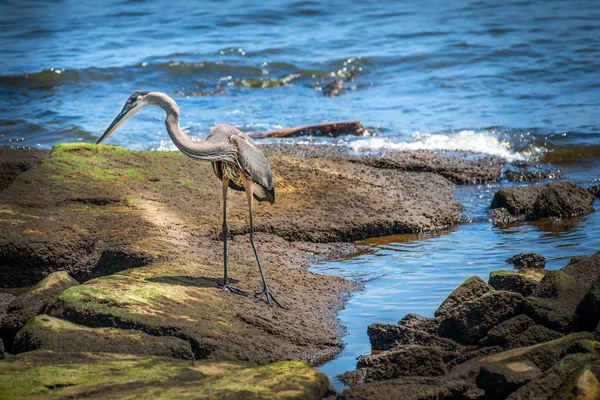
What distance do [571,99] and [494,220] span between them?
22.0 ft

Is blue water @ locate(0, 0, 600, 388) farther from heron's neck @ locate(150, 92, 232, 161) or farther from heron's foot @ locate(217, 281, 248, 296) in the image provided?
heron's neck @ locate(150, 92, 232, 161)

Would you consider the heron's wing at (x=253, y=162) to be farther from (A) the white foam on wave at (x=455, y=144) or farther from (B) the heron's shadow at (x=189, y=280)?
(A) the white foam on wave at (x=455, y=144)

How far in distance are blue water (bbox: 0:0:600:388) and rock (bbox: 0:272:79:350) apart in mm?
1833

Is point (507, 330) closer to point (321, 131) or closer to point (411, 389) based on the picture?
point (411, 389)

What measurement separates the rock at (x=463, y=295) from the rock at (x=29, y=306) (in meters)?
2.49

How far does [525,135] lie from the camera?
1208cm

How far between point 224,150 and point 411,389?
2241 millimetres

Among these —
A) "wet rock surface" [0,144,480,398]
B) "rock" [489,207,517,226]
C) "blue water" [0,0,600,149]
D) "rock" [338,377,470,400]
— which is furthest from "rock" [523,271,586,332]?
"blue water" [0,0,600,149]

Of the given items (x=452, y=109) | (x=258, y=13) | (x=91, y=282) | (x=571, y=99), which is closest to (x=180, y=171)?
(x=91, y=282)

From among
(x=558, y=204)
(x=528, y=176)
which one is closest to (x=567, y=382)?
(x=558, y=204)

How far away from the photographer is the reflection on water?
5884mm

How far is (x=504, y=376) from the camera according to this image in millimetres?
4281

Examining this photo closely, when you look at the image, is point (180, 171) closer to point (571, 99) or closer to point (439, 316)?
point (439, 316)

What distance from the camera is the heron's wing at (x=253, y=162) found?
19.2ft
